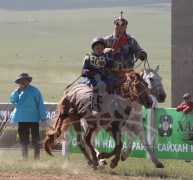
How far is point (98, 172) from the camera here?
12.6 m

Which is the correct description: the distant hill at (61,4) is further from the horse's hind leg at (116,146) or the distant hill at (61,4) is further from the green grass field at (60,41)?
the horse's hind leg at (116,146)

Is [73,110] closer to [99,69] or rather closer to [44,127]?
[99,69]

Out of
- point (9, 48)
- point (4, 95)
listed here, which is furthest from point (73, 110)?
point (9, 48)

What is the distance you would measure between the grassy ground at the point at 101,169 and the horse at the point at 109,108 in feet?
0.93

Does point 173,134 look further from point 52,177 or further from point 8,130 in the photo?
point 52,177

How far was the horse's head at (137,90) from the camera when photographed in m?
12.7

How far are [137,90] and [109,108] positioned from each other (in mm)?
572

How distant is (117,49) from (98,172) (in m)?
2.24

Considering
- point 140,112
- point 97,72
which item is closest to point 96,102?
point 97,72

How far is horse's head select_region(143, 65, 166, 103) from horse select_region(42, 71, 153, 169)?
9cm

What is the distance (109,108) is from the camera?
1293 cm

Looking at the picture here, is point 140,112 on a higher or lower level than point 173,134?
higher

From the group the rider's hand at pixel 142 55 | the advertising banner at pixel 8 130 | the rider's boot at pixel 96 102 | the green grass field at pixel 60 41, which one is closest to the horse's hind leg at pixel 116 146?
the rider's boot at pixel 96 102

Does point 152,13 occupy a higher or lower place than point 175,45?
higher
